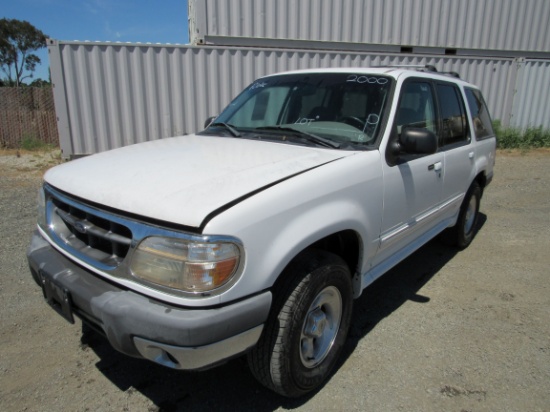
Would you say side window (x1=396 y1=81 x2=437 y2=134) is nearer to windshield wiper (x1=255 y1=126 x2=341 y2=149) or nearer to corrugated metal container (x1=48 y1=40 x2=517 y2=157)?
windshield wiper (x1=255 y1=126 x2=341 y2=149)

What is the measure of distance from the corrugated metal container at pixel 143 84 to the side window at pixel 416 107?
6.14 meters

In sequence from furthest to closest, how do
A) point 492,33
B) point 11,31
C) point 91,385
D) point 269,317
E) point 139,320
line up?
point 11,31, point 492,33, point 91,385, point 269,317, point 139,320

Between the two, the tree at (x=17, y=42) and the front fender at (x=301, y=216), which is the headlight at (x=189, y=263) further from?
the tree at (x=17, y=42)

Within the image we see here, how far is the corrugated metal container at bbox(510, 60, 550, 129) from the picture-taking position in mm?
11375

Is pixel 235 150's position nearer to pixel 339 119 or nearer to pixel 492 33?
pixel 339 119

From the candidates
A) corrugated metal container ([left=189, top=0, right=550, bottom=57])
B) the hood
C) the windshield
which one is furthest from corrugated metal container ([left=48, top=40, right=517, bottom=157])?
the hood

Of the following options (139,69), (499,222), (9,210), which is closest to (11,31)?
(139,69)

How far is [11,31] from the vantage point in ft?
141

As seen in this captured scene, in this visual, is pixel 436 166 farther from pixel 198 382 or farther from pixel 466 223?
pixel 198 382

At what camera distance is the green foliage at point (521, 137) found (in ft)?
37.5

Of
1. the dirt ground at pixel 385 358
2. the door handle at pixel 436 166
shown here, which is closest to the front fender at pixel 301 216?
the dirt ground at pixel 385 358

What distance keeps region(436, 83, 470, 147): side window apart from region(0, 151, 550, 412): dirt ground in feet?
4.26

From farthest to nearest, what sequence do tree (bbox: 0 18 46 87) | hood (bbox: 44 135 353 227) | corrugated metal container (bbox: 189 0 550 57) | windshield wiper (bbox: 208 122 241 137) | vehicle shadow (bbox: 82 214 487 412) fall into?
tree (bbox: 0 18 46 87) → corrugated metal container (bbox: 189 0 550 57) → windshield wiper (bbox: 208 122 241 137) → vehicle shadow (bbox: 82 214 487 412) → hood (bbox: 44 135 353 227)

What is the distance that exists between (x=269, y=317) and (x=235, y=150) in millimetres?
1109
